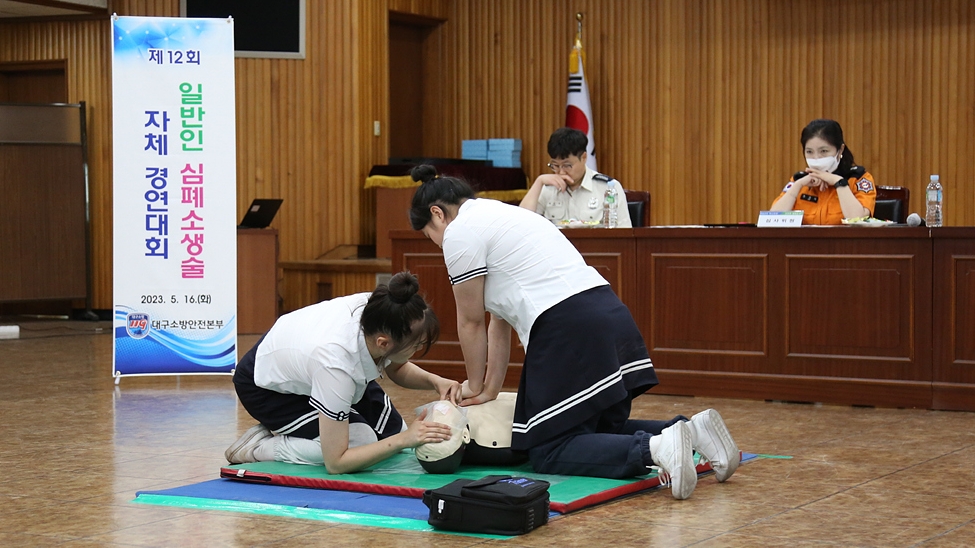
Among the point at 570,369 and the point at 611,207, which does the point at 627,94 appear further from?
the point at 570,369

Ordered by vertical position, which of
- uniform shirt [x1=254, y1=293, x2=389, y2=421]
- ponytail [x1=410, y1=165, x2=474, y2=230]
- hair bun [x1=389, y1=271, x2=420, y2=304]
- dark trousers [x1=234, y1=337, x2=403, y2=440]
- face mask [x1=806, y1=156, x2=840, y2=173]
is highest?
face mask [x1=806, y1=156, x2=840, y2=173]

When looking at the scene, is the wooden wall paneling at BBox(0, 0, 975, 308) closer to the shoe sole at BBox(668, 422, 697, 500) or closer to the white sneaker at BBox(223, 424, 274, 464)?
the shoe sole at BBox(668, 422, 697, 500)

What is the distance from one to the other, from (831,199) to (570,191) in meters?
1.32

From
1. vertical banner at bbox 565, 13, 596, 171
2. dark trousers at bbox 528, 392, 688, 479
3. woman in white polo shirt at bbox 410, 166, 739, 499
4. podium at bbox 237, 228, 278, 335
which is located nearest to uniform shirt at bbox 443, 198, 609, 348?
woman in white polo shirt at bbox 410, 166, 739, 499

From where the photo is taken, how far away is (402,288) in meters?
3.12

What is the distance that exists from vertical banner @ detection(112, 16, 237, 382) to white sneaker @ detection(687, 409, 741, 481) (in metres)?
3.45

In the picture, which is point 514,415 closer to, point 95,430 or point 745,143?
point 95,430

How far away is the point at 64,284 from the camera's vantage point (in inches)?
396

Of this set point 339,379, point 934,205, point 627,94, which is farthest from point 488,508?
point 627,94

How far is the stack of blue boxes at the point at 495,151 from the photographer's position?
33.7 ft

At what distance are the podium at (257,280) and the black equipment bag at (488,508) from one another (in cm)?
625

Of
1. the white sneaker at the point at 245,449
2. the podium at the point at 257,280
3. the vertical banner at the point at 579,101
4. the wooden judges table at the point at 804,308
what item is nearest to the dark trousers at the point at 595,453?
the white sneaker at the point at 245,449

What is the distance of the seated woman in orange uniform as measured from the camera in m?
5.27

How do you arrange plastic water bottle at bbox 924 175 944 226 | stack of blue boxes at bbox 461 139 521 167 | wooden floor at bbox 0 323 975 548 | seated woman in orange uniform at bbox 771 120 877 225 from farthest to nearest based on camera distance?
1. stack of blue boxes at bbox 461 139 521 167
2. seated woman in orange uniform at bbox 771 120 877 225
3. plastic water bottle at bbox 924 175 944 226
4. wooden floor at bbox 0 323 975 548
